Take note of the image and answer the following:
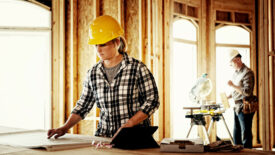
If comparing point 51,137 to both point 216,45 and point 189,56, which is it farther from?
point 216,45

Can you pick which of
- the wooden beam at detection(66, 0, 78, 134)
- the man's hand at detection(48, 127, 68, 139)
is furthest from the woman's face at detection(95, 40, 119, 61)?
the wooden beam at detection(66, 0, 78, 134)

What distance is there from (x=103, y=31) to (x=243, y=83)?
152 inches

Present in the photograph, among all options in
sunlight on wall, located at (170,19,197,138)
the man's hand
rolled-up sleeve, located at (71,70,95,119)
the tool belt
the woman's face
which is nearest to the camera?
the man's hand

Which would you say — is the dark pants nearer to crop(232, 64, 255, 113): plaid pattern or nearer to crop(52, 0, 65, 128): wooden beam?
crop(232, 64, 255, 113): plaid pattern

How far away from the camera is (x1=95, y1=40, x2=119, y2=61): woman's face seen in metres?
2.40

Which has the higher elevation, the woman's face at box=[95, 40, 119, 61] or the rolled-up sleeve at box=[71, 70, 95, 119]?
the woman's face at box=[95, 40, 119, 61]

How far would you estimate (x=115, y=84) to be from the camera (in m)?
2.45

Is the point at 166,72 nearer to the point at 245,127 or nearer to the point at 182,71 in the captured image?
the point at 182,71

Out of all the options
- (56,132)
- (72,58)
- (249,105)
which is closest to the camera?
(56,132)

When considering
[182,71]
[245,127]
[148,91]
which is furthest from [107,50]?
[182,71]

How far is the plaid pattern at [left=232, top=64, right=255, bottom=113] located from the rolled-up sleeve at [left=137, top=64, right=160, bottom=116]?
357 cm

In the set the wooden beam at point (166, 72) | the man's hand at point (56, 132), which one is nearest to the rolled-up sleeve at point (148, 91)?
the man's hand at point (56, 132)

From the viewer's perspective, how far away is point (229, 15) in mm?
7395

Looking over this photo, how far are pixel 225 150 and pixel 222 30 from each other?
596cm
